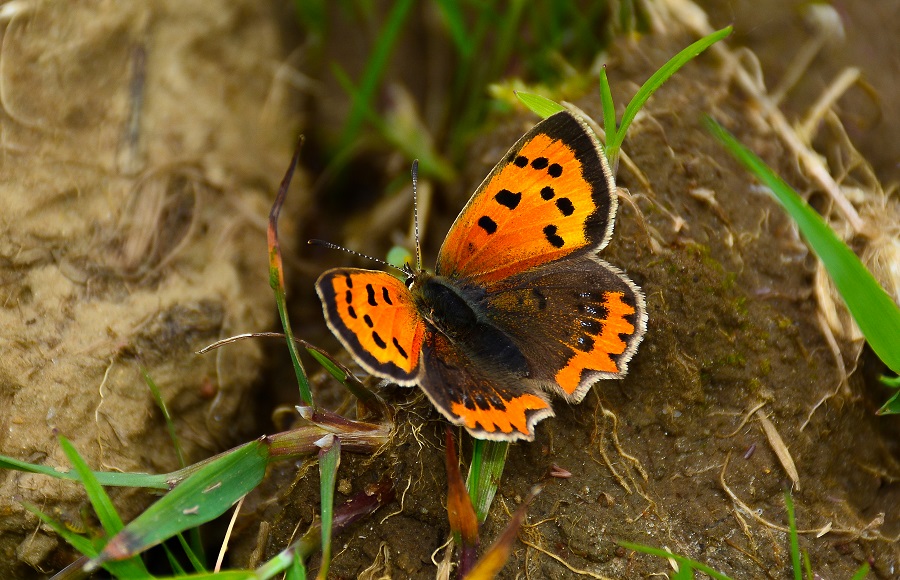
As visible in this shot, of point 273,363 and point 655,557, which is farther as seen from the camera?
point 273,363

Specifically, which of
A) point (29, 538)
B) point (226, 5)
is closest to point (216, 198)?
point (226, 5)

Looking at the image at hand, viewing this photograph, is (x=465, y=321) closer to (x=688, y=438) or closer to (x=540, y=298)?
(x=540, y=298)

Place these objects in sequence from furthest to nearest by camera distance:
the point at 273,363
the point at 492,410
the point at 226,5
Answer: the point at 226,5 → the point at 273,363 → the point at 492,410

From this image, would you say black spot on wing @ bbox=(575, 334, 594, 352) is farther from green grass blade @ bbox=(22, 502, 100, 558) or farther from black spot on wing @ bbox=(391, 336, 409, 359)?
green grass blade @ bbox=(22, 502, 100, 558)

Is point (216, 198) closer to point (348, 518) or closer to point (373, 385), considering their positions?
point (373, 385)

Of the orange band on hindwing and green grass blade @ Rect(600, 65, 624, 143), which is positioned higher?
green grass blade @ Rect(600, 65, 624, 143)

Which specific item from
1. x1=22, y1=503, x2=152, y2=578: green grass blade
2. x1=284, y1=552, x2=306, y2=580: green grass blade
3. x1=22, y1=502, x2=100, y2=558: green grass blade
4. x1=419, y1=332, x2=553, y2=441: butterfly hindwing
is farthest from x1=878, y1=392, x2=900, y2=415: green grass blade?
x1=22, y1=502, x2=100, y2=558: green grass blade
